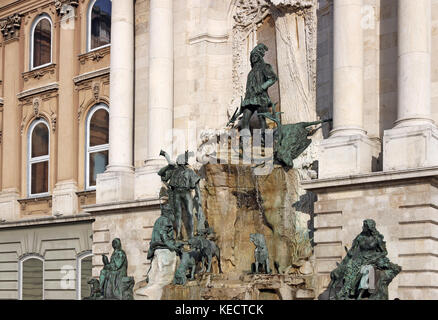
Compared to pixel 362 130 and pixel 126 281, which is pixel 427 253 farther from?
pixel 126 281

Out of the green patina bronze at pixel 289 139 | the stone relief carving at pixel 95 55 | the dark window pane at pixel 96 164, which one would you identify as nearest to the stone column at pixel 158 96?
the green patina bronze at pixel 289 139

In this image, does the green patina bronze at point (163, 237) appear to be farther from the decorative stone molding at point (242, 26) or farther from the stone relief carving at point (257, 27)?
the decorative stone molding at point (242, 26)

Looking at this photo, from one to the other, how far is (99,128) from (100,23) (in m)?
3.57

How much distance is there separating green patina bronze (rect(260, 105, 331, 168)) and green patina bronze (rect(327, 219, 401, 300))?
337 centimetres

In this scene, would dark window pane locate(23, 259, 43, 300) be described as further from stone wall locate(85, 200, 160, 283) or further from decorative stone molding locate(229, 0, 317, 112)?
decorative stone molding locate(229, 0, 317, 112)

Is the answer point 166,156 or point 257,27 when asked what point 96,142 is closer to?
point 166,156

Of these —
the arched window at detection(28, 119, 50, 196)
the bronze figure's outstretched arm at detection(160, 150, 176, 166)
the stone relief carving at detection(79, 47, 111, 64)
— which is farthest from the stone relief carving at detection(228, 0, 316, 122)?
the arched window at detection(28, 119, 50, 196)

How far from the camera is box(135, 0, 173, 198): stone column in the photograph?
72.7 ft

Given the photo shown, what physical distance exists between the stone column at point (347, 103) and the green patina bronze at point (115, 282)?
5492 mm

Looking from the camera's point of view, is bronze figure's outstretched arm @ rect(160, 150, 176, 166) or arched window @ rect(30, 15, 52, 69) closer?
bronze figure's outstretched arm @ rect(160, 150, 176, 166)

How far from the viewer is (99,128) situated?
1061 inches

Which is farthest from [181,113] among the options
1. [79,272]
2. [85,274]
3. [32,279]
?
[32,279]

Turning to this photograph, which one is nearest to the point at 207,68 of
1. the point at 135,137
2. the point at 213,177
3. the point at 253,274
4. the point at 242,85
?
the point at 242,85

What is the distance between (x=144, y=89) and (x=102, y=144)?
347 centimetres
